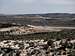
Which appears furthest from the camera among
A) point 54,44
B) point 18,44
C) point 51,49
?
point 18,44

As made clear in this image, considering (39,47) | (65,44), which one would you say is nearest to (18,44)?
(39,47)

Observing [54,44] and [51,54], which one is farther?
[54,44]

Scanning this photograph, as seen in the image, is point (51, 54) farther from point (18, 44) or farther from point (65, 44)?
point (18, 44)

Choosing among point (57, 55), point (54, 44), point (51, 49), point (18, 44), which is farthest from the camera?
point (18, 44)

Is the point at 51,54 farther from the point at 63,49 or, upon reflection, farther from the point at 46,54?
the point at 63,49

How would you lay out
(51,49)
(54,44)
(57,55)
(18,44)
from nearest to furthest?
(57,55), (51,49), (54,44), (18,44)

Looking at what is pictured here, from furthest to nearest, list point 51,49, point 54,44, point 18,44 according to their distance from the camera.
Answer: point 18,44, point 54,44, point 51,49

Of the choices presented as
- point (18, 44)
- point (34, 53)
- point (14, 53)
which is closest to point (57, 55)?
point (34, 53)

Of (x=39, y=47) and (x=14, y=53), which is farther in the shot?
(x=39, y=47)

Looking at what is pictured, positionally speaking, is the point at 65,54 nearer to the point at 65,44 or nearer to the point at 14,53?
the point at 65,44
